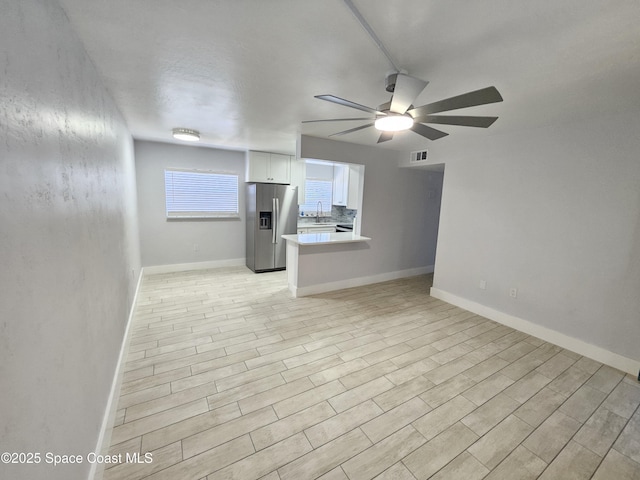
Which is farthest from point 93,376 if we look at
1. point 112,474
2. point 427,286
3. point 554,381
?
point 427,286

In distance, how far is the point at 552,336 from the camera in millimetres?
2943

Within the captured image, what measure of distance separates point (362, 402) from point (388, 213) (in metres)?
3.41

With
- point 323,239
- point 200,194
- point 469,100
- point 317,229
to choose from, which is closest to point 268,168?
point 200,194

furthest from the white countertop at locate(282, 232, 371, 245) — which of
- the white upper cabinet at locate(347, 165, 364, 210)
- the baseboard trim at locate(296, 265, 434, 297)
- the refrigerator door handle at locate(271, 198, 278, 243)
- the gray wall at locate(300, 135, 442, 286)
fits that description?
the refrigerator door handle at locate(271, 198, 278, 243)

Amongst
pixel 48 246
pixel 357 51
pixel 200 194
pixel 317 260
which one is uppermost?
pixel 357 51

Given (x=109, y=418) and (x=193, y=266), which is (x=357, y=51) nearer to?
(x=109, y=418)

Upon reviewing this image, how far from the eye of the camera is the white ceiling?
4.13 ft

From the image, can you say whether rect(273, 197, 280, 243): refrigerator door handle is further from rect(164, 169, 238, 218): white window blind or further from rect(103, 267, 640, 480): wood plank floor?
rect(103, 267, 640, 480): wood plank floor

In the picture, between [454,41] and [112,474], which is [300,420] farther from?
[454,41]

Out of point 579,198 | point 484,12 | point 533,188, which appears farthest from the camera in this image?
point 533,188

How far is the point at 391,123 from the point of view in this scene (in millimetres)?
1935

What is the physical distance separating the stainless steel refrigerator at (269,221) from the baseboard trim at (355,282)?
1.26m

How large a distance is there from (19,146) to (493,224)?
163 inches

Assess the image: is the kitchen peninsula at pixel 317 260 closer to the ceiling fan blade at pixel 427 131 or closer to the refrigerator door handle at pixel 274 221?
the refrigerator door handle at pixel 274 221
